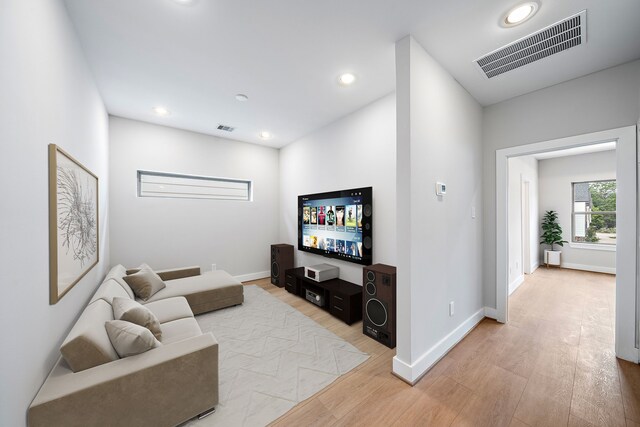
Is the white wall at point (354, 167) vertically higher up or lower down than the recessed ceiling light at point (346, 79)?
lower down

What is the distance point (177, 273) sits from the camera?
143 inches

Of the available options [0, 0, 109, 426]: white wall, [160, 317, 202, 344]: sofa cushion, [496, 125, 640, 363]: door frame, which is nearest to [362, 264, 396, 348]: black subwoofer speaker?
[160, 317, 202, 344]: sofa cushion

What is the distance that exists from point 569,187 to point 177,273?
8.55 meters

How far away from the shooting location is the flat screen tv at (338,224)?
3123 mm

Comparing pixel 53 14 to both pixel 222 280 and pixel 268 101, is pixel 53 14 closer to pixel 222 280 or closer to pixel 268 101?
pixel 268 101

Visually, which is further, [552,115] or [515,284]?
[515,284]

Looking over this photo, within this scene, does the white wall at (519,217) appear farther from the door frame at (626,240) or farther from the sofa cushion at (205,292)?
the sofa cushion at (205,292)

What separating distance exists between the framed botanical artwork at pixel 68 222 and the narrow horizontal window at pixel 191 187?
1.71 m

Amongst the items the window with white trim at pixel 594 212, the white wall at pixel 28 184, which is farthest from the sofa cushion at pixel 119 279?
the window with white trim at pixel 594 212

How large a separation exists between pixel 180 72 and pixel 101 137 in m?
1.46

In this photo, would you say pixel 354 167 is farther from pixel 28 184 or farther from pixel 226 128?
pixel 28 184

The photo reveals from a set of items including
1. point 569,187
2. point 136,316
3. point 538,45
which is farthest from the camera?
point 569,187

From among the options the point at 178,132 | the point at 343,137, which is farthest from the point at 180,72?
the point at 343,137

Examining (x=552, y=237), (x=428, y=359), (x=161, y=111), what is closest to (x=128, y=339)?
(x=428, y=359)
